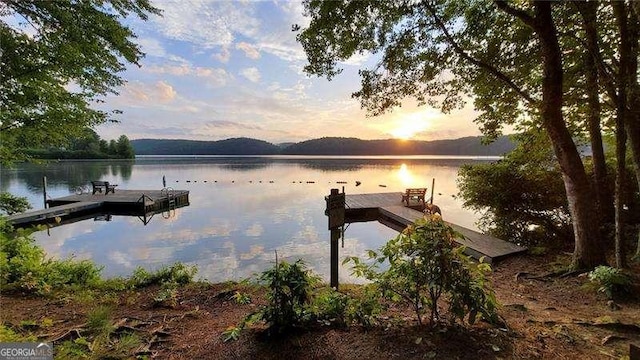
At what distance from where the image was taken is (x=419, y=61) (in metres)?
6.84

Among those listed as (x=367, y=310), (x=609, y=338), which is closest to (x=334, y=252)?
(x=367, y=310)

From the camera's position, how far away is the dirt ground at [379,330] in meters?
2.87

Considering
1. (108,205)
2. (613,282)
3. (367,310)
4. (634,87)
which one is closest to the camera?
(367,310)

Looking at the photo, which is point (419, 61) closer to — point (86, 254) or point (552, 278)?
point (552, 278)

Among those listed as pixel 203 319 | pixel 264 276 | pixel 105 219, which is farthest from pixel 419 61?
pixel 105 219

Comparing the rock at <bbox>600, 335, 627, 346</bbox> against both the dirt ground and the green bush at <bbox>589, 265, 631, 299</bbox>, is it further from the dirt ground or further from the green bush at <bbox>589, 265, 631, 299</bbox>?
the green bush at <bbox>589, 265, 631, 299</bbox>

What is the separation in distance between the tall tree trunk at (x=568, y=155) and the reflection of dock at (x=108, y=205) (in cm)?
1922

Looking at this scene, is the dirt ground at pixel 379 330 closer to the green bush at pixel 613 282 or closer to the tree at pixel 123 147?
the green bush at pixel 613 282

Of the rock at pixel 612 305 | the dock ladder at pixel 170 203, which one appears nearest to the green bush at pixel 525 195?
the rock at pixel 612 305

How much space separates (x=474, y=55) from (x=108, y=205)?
22377 millimetres

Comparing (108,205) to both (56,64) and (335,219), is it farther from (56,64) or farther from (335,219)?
(335,219)

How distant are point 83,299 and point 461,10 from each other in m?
9.10

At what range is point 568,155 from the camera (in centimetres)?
580

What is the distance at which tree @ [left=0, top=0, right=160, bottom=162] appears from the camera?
509 centimetres
